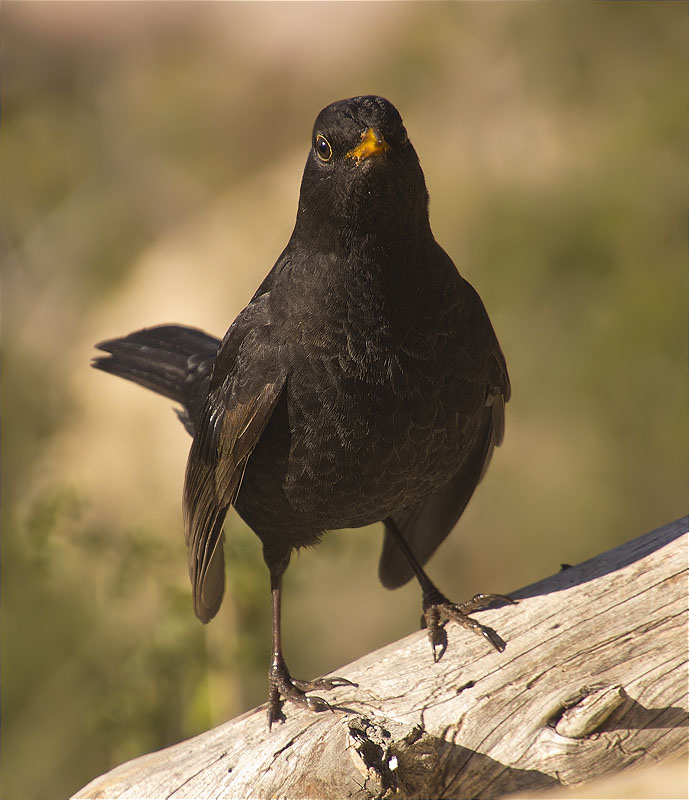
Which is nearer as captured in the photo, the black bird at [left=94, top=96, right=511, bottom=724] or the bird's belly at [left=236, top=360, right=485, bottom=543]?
the black bird at [left=94, top=96, right=511, bottom=724]

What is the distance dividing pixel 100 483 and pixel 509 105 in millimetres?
4107

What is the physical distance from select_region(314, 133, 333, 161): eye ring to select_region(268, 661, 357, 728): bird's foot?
5.96ft

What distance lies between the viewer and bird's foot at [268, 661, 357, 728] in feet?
10.3

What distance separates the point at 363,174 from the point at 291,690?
1867 mm

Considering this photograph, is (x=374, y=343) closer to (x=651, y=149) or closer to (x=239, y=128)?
(x=651, y=149)

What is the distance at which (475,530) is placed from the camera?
6.23 metres

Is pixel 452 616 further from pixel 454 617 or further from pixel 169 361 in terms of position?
pixel 169 361

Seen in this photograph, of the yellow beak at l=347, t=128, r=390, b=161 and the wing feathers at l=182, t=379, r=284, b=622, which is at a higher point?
the yellow beak at l=347, t=128, r=390, b=161

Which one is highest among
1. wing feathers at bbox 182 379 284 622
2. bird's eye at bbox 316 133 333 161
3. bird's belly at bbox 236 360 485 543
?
bird's eye at bbox 316 133 333 161

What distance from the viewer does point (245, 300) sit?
7.36m

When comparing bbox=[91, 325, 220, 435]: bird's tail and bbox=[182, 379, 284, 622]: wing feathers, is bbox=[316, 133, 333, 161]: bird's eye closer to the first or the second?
bbox=[182, 379, 284, 622]: wing feathers

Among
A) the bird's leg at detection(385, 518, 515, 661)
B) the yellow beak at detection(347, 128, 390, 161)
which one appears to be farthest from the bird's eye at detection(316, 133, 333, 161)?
the bird's leg at detection(385, 518, 515, 661)

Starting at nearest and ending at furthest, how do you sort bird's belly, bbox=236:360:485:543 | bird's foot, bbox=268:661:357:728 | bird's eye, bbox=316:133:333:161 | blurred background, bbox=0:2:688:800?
bird's eye, bbox=316:133:333:161, bird's belly, bbox=236:360:485:543, bird's foot, bbox=268:661:357:728, blurred background, bbox=0:2:688:800

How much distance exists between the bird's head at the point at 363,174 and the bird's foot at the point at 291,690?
62.9 inches
